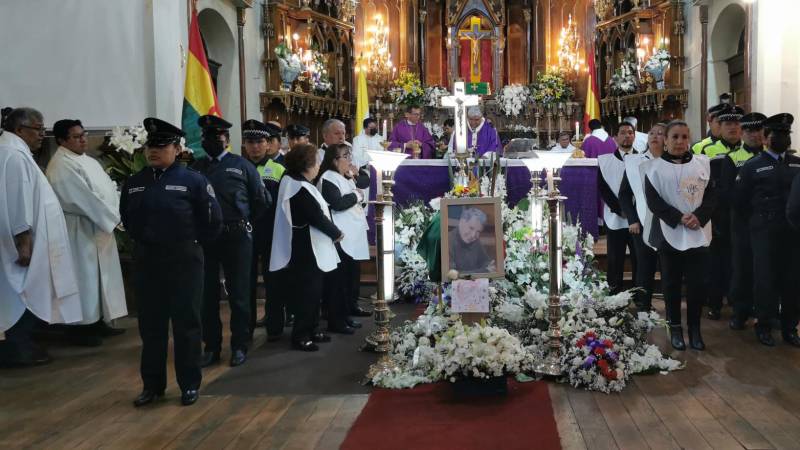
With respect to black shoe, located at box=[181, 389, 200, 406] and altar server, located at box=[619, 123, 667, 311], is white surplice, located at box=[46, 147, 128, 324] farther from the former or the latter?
altar server, located at box=[619, 123, 667, 311]

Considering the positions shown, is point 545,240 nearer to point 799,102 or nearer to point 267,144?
point 267,144

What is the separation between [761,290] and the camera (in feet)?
18.0

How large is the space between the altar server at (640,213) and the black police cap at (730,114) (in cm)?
70

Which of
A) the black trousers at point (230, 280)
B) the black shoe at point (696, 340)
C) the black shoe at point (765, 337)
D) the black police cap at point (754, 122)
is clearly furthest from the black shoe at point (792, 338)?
the black trousers at point (230, 280)

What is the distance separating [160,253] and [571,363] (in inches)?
106

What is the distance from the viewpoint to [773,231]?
5.43m

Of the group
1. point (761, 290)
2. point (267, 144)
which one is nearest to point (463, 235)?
point (267, 144)

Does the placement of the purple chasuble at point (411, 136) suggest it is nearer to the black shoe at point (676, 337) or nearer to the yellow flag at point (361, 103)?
the yellow flag at point (361, 103)

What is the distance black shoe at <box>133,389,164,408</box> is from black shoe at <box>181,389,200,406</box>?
0.62 feet

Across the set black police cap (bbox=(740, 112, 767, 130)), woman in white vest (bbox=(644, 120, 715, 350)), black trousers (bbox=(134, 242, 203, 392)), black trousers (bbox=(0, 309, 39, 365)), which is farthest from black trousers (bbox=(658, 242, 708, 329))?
black trousers (bbox=(0, 309, 39, 365))

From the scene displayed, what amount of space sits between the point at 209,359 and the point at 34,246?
162cm

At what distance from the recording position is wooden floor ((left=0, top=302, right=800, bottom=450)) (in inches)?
141

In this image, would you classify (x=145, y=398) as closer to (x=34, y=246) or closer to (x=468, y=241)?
(x=34, y=246)

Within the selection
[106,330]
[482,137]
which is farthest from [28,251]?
[482,137]
